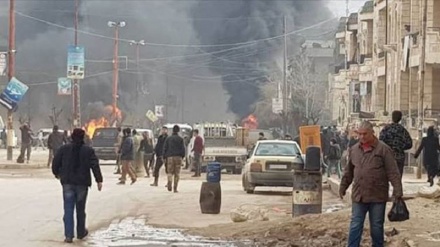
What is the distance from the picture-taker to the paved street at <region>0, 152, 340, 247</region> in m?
Answer: 15.8

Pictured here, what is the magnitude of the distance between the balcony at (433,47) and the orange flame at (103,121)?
18.9m

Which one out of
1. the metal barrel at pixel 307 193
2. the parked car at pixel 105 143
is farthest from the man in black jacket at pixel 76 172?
the parked car at pixel 105 143

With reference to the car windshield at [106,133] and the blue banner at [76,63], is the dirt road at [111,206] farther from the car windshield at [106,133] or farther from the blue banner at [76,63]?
Answer: the blue banner at [76,63]

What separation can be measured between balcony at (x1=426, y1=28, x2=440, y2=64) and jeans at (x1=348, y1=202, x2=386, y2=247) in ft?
90.6

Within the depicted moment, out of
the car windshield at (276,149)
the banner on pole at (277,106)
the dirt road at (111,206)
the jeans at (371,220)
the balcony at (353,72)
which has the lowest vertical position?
the dirt road at (111,206)

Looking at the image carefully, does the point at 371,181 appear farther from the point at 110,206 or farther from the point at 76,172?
the point at 110,206

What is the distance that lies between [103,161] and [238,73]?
1503 inches

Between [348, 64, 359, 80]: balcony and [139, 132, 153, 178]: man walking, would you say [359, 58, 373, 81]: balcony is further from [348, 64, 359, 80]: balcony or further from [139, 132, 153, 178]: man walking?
[139, 132, 153, 178]: man walking

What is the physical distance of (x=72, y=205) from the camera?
570 inches

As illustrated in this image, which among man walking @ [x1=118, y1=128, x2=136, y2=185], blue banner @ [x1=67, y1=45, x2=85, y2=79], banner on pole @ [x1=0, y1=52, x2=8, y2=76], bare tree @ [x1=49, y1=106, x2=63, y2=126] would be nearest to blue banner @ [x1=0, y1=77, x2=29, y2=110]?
banner on pole @ [x1=0, y1=52, x2=8, y2=76]

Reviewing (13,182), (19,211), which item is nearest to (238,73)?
(13,182)

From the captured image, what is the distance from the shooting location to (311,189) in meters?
17.0

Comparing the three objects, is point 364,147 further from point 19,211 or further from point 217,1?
point 217,1

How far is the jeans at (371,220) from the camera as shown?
38.6ft
